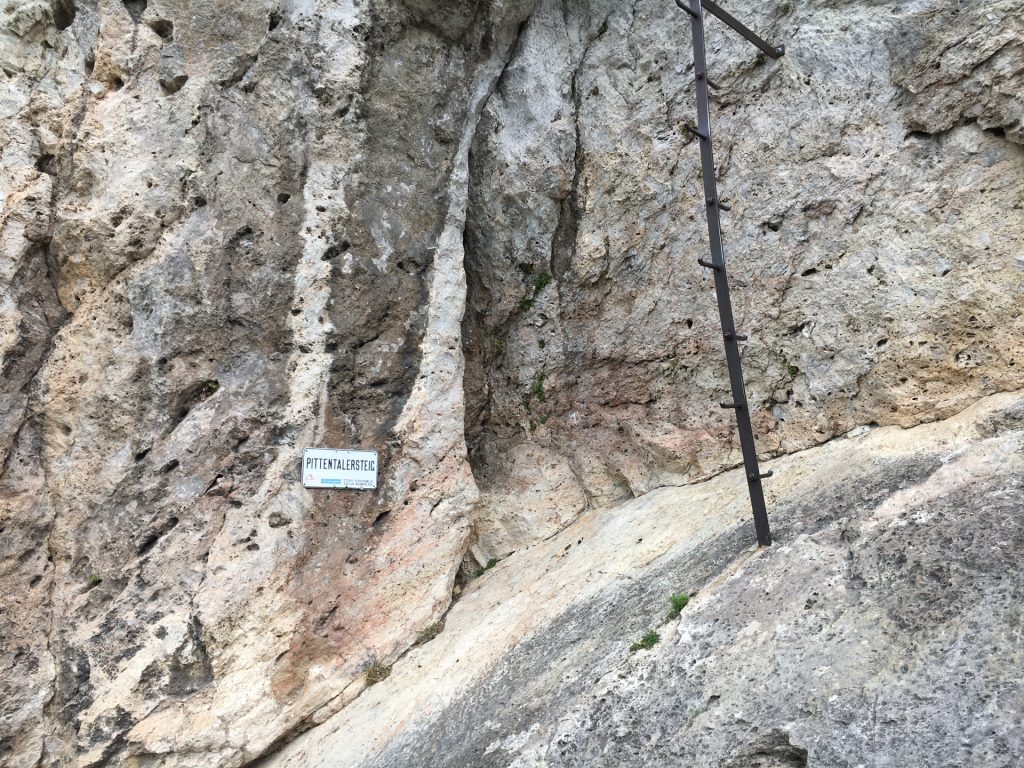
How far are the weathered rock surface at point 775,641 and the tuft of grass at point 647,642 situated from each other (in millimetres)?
39

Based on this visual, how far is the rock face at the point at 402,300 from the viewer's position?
562cm

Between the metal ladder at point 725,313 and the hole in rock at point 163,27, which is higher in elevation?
the hole in rock at point 163,27

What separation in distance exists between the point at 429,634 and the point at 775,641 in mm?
A: 3306

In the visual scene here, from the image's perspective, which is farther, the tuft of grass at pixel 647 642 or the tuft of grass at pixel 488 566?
the tuft of grass at pixel 488 566

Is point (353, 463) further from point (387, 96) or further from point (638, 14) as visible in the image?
point (638, 14)

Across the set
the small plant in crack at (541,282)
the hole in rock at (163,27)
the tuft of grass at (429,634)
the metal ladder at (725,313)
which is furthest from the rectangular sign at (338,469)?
the hole in rock at (163,27)

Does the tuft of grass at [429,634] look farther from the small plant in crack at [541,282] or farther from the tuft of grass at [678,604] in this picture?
the small plant in crack at [541,282]

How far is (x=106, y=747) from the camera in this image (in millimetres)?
5523

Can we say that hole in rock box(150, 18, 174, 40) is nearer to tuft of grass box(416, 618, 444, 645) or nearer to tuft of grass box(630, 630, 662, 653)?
tuft of grass box(416, 618, 444, 645)

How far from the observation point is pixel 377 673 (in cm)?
610

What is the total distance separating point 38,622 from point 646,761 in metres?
4.88

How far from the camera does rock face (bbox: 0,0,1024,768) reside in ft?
18.4

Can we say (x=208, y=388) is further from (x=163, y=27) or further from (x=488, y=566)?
(x=163, y=27)

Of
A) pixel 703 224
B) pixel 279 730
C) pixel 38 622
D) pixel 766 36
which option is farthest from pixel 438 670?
pixel 766 36
